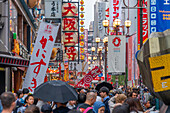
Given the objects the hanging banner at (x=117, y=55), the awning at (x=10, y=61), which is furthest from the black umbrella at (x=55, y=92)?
the hanging banner at (x=117, y=55)

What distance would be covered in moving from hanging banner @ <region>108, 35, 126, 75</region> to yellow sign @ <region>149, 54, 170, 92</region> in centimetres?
2278

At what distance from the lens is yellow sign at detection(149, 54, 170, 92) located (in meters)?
5.28

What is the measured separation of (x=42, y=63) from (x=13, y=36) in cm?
988

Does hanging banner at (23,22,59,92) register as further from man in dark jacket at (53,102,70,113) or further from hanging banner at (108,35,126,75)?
hanging banner at (108,35,126,75)

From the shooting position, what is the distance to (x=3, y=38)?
76.2ft

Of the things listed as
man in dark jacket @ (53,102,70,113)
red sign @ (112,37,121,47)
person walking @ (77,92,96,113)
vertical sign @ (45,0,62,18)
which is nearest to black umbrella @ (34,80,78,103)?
man in dark jacket @ (53,102,70,113)

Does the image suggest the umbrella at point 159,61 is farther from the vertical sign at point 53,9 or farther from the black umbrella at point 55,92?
the vertical sign at point 53,9

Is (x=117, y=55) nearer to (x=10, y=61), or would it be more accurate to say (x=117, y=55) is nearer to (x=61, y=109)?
(x=10, y=61)

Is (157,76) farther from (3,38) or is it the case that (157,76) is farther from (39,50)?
(3,38)

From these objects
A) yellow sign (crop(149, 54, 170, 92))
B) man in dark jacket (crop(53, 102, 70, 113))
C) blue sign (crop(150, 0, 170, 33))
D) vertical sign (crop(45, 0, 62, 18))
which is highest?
vertical sign (crop(45, 0, 62, 18))

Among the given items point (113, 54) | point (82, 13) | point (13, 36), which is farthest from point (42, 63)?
point (82, 13)

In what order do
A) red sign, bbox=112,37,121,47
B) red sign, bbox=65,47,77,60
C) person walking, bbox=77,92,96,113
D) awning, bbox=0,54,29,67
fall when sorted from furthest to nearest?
red sign, bbox=65,47,77,60, red sign, bbox=112,37,121,47, awning, bbox=0,54,29,67, person walking, bbox=77,92,96,113

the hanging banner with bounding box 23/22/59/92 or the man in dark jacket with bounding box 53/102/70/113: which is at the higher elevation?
the hanging banner with bounding box 23/22/59/92

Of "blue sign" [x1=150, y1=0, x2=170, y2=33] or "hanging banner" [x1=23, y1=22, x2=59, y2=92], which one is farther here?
"blue sign" [x1=150, y1=0, x2=170, y2=33]
